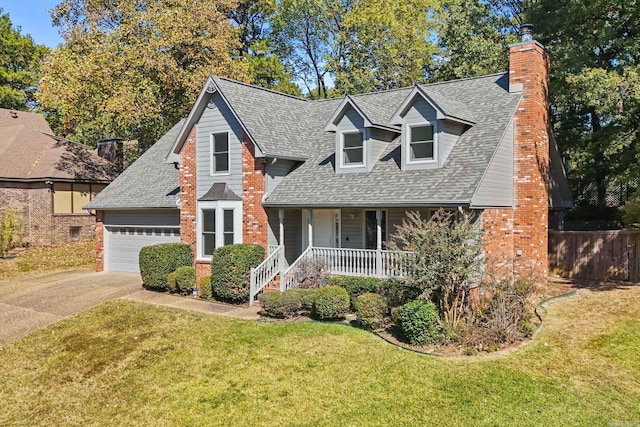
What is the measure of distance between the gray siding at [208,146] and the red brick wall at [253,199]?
296 mm

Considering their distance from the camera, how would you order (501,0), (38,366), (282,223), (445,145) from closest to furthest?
(38,366) < (445,145) < (282,223) < (501,0)

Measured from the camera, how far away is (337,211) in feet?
61.3

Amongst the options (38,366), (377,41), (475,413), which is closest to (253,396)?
(475,413)

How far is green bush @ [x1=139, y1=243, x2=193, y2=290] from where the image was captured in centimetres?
1853

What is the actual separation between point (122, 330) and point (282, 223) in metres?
6.34

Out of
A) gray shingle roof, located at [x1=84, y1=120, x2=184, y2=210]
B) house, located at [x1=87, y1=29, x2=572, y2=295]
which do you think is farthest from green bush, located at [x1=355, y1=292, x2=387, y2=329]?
gray shingle roof, located at [x1=84, y1=120, x2=184, y2=210]

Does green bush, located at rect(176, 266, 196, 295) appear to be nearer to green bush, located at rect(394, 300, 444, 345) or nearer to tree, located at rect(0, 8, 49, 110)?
green bush, located at rect(394, 300, 444, 345)

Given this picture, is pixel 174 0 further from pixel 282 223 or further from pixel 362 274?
pixel 362 274

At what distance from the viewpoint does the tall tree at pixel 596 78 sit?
16.3 metres

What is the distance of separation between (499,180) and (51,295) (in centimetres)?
1588

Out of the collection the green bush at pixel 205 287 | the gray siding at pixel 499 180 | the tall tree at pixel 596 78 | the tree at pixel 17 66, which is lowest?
the green bush at pixel 205 287

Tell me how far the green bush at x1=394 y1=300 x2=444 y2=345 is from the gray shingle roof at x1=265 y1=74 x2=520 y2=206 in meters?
3.52

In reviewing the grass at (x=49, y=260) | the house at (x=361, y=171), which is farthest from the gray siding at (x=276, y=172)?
the grass at (x=49, y=260)

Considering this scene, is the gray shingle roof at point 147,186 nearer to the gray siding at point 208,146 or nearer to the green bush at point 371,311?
the gray siding at point 208,146
